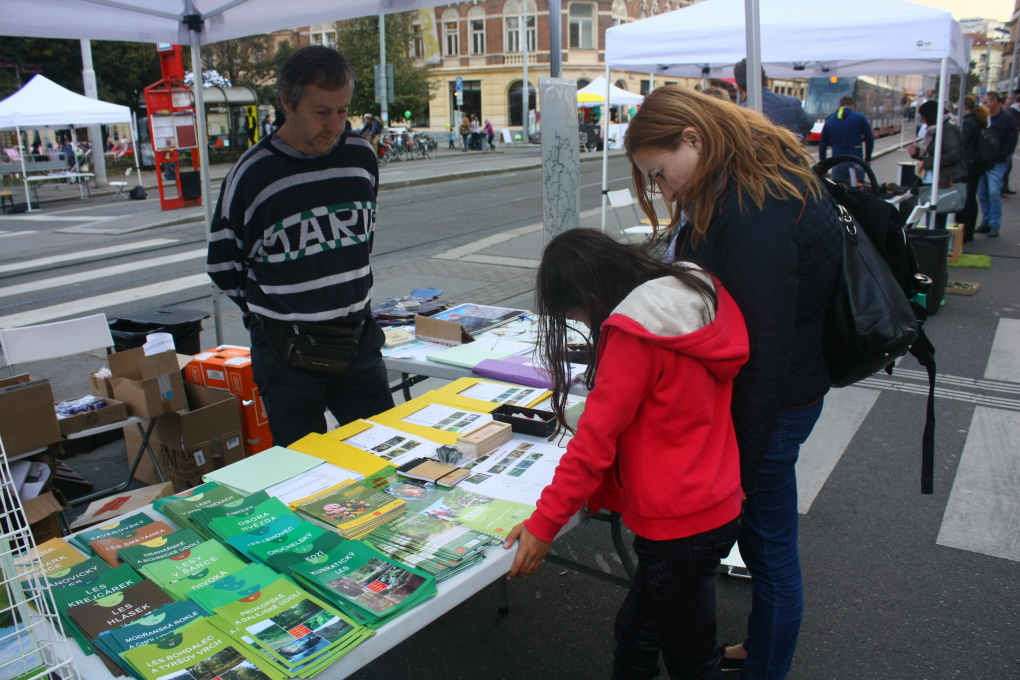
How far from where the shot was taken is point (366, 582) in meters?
1.52

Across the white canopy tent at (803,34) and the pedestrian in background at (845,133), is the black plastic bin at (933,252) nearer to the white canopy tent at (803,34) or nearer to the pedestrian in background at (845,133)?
the white canopy tent at (803,34)

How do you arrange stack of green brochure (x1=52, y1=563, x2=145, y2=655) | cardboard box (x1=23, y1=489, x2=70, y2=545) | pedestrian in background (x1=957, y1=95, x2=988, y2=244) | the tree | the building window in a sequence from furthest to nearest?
1. the building window
2. the tree
3. pedestrian in background (x1=957, y1=95, x2=988, y2=244)
4. cardboard box (x1=23, y1=489, x2=70, y2=545)
5. stack of green brochure (x1=52, y1=563, x2=145, y2=655)

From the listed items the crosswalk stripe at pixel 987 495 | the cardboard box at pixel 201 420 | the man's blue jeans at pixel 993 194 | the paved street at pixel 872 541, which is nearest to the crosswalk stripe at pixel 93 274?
the paved street at pixel 872 541

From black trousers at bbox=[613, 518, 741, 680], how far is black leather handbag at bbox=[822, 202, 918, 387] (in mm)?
496

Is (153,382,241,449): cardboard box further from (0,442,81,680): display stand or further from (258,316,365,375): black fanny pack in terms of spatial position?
(0,442,81,680): display stand

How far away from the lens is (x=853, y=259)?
1697 millimetres

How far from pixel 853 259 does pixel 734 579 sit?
167 cm

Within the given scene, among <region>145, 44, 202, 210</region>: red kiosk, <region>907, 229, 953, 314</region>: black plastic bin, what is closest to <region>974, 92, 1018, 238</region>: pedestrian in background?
<region>907, 229, 953, 314</region>: black plastic bin

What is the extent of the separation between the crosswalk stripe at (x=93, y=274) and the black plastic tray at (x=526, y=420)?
7.73 metres

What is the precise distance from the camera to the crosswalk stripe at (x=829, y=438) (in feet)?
11.9

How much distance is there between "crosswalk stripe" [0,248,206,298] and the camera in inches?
322

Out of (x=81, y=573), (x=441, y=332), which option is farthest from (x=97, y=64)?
(x=81, y=573)

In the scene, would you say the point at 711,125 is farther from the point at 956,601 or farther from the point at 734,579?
the point at 956,601

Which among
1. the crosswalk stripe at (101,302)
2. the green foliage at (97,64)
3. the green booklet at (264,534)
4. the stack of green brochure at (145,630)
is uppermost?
the green foliage at (97,64)
